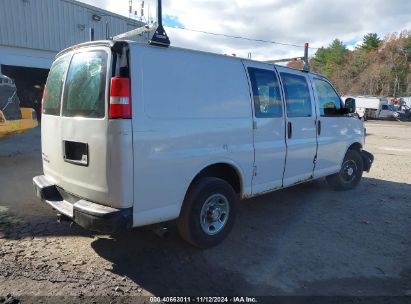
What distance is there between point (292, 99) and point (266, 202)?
1.81 m

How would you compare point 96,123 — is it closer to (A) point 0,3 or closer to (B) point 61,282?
(B) point 61,282

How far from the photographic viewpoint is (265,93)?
15.2 ft

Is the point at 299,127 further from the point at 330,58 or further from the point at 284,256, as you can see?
the point at 330,58

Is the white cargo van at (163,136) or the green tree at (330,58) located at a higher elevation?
the green tree at (330,58)

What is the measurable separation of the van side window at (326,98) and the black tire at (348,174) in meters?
1.10

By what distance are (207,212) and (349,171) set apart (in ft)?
12.7

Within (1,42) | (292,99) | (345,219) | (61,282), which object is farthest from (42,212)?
(1,42)

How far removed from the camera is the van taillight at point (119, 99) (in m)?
3.08

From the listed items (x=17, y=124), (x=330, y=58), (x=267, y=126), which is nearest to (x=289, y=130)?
Answer: (x=267, y=126)

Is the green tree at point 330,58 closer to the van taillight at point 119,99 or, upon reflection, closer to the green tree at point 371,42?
the green tree at point 371,42

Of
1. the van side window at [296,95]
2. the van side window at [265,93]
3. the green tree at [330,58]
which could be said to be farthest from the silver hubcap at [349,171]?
the green tree at [330,58]

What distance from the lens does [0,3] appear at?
44.3ft

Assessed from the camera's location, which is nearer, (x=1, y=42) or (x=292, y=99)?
(x=292, y=99)

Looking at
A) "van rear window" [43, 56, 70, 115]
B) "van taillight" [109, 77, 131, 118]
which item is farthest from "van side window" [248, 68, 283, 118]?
"van rear window" [43, 56, 70, 115]
